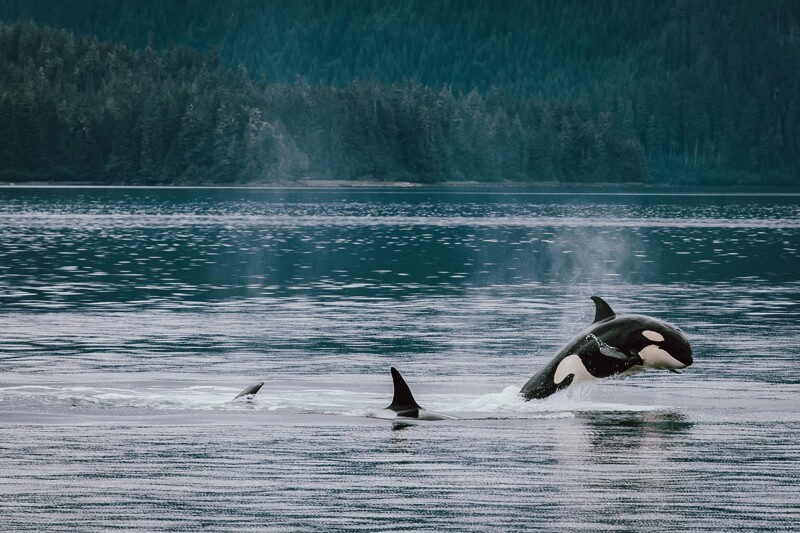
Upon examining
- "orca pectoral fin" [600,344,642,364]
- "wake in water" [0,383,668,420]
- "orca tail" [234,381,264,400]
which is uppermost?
"orca pectoral fin" [600,344,642,364]

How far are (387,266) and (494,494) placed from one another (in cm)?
4810

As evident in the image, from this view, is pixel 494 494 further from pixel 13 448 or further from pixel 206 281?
pixel 206 281

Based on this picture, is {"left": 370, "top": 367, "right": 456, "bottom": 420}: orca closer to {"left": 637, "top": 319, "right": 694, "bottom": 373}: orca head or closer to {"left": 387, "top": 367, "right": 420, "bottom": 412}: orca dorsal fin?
{"left": 387, "top": 367, "right": 420, "bottom": 412}: orca dorsal fin

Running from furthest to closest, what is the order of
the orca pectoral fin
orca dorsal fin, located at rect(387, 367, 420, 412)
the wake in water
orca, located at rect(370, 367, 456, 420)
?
1. the wake in water
2. orca, located at rect(370, 367, 456, 420)
3. orca dorsal fin, located at rect(387, 367, 420, 412)
4. the orca pectoral fin

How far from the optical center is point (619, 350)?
2314 centimetres

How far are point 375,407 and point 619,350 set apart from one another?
419 cm

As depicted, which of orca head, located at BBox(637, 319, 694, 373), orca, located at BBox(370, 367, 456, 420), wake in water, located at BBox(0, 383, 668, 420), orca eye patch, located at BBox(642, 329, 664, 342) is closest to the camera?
orca head, located at BBox(637, 319, 694, 373)

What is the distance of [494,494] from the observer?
18250mm

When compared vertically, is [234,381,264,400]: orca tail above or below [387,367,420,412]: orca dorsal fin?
below

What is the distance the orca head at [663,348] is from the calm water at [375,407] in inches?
38.9

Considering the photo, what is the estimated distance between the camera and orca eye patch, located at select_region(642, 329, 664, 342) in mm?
23031

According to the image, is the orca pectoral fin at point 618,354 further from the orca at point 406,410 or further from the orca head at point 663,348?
the orca at point 406,410

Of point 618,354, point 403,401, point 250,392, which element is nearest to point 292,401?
point 250,392

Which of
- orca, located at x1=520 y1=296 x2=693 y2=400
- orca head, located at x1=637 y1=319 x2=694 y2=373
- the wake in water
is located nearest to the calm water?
the wake in water
